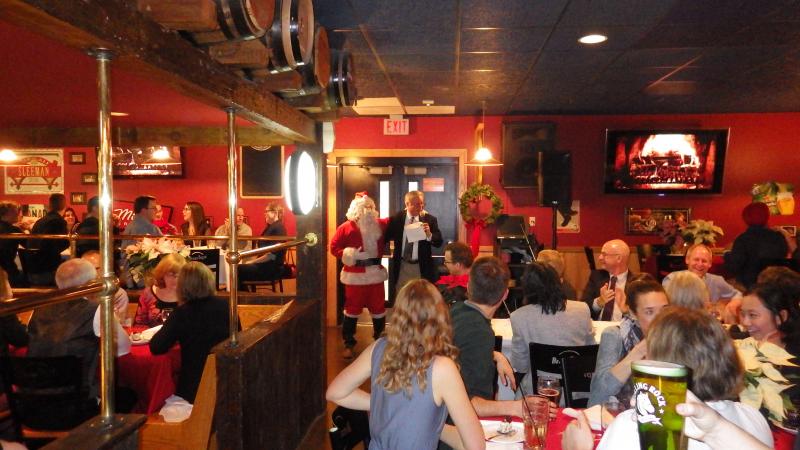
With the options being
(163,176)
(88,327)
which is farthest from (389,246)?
(88,327)

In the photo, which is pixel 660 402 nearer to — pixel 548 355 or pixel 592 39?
pixel 548 355

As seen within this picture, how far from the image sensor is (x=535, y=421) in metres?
1.97

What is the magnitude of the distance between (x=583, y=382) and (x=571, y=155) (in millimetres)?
5249

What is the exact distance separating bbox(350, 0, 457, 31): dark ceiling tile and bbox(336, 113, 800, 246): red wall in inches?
155

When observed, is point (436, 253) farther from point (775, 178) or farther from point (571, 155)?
point (775, 178)

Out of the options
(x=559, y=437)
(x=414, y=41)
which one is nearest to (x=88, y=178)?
(x=414, y=41)

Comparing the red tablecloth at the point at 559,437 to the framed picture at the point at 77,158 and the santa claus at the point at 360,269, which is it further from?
the framed picture at the point at 77,158

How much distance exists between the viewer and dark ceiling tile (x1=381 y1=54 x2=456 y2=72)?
4930 mm

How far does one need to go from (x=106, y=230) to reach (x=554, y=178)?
6.29m

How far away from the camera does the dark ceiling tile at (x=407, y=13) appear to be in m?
3.64

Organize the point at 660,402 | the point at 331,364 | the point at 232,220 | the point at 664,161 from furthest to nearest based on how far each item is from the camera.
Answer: the point at 664,161 → the point at 331,364 → the point at 232,220 → the point at 660,402

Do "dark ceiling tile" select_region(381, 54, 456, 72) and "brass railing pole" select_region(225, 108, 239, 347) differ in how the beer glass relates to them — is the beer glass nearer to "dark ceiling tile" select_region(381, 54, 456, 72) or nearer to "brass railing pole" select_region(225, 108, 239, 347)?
"brass railing pole" select_region(225, 108, 239, 347)

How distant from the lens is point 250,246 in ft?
26.2

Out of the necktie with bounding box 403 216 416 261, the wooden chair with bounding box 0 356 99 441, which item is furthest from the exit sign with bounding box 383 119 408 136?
the wooden chair with bounding box 0 356 99 441
